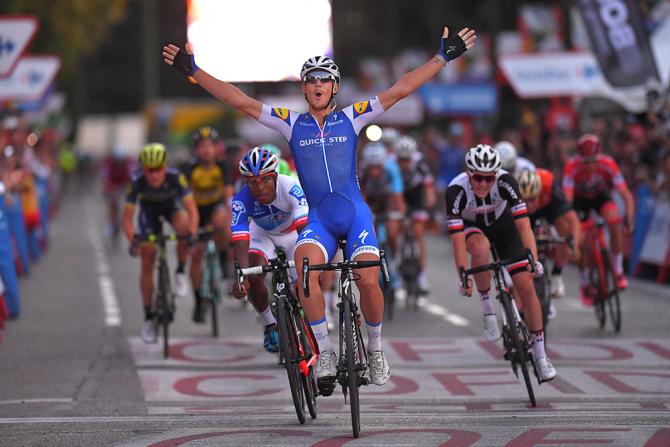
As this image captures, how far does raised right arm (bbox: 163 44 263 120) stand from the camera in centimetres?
979

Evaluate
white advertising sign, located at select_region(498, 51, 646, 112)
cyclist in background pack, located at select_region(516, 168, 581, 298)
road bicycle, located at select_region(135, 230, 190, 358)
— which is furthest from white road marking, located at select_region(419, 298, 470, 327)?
white advertising sign, located at select_region(498, 51, 646, 112)

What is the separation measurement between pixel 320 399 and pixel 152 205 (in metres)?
3.88

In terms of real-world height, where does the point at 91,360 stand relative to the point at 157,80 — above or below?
below

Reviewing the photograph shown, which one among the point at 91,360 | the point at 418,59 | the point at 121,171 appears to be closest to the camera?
the point at 91,360

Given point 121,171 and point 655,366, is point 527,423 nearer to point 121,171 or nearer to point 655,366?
point 655,366

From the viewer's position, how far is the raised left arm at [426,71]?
9.71m

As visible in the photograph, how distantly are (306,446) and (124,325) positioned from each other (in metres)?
7.79

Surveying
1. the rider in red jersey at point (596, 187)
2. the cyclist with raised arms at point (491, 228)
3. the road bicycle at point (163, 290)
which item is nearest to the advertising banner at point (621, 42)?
the rider in red jersey at point (596, 187)

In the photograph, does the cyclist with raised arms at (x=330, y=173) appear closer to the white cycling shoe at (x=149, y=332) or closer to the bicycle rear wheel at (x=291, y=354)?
the bicycle rear wheel at (x=291, y=354)

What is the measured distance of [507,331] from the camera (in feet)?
35.4

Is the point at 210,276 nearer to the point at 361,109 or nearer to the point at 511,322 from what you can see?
the point at 511,322

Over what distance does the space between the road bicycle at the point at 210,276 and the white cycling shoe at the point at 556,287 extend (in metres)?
3.37

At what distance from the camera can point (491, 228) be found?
11.7m

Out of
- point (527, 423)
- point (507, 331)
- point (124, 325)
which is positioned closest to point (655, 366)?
point (507, 331)
